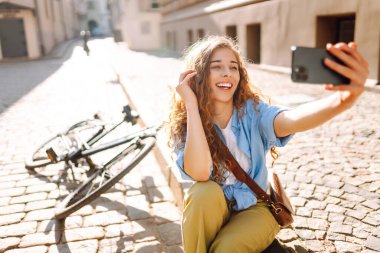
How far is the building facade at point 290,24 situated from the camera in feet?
29.4

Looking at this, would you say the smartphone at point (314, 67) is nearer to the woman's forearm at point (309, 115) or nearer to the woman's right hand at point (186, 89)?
the woman's forearm at point (309, 115)

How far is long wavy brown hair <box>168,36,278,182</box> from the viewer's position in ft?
7.68

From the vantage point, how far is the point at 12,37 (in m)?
25.6

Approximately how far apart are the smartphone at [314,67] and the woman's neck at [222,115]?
37.2 inches

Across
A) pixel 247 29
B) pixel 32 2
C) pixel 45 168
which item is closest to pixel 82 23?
pixel 32 2

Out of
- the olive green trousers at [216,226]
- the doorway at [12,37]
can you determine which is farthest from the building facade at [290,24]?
the doorway at [12,37]

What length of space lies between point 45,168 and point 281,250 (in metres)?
3.68

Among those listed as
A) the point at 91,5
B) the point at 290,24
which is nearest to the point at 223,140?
the point at 290,24

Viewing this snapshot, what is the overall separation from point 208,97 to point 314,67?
0.97 metres

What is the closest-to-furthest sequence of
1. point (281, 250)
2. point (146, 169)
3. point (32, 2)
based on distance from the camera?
point (281, 250), point (146, 169), point (32, 2)

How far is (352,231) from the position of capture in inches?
117

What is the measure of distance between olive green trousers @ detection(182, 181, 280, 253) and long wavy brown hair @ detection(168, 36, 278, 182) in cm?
20

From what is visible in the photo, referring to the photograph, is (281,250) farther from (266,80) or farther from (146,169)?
(266,80)

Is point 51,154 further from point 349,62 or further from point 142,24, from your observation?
point 142,24
